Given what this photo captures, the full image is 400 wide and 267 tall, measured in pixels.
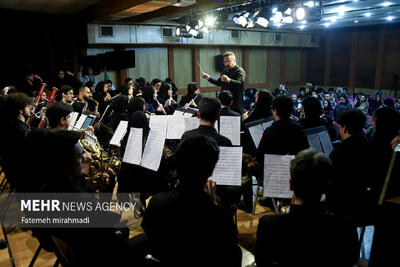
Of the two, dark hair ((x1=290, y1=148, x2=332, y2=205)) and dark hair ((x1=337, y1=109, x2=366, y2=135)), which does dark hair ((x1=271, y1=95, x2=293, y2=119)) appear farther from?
dark hair ((x1=290, y1=148, x2=332, y2=205))

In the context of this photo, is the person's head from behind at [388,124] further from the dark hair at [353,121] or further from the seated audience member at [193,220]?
the seated audience member at [193,220]

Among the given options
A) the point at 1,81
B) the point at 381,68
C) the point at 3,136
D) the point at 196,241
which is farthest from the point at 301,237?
the point at 381,68

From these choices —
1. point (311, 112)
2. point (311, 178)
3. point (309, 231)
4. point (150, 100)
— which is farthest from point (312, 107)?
point (150, 100)

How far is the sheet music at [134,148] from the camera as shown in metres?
2.80

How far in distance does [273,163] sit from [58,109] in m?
2.09

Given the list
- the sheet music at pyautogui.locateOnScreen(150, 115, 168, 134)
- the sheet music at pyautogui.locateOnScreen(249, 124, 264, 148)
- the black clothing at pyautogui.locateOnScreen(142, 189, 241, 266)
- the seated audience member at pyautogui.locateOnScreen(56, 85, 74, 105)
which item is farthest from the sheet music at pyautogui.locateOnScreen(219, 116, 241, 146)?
the seated audience member at pyautogui.locateOnScreen(56, 85, 74, 105)

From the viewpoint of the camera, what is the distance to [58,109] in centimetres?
297

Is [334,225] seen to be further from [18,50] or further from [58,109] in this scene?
[18,50]

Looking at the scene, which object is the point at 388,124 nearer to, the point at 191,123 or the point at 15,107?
the point at 191,123

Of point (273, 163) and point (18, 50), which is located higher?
point (18, 50)

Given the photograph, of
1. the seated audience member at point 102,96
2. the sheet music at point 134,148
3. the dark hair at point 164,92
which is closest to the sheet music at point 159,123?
the sheet music at point 134,148

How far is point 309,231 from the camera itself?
4.39 feet

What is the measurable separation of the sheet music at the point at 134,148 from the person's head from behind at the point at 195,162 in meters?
1.35

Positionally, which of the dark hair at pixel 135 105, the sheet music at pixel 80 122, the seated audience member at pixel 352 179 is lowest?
the seated audience member at pixel 352 179
